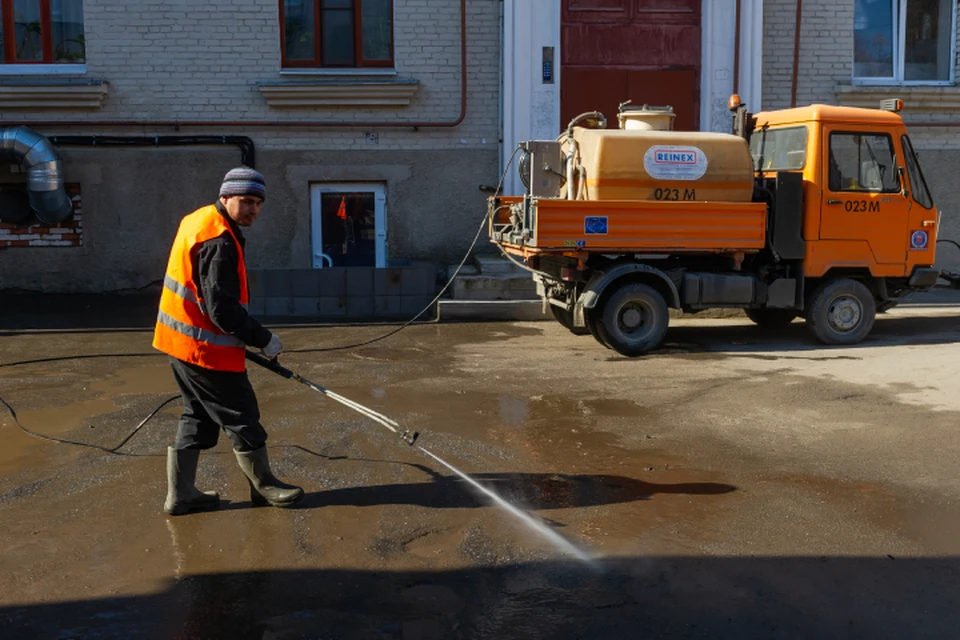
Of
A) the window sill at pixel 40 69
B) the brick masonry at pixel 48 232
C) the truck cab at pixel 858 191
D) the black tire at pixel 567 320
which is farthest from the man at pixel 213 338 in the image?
the window sill at pixel 40 69

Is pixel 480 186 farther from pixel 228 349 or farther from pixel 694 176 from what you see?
pixel 228 349

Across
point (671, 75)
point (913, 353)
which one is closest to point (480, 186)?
point (671, 75)

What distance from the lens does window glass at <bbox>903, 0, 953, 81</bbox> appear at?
14.5m

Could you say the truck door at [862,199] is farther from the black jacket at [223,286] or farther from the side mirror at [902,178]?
the black jacket at [223,286]

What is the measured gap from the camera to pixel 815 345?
1001 centimetres

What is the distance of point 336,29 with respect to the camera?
13.7m

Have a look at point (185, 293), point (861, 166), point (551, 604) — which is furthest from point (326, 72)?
point (551, 604)

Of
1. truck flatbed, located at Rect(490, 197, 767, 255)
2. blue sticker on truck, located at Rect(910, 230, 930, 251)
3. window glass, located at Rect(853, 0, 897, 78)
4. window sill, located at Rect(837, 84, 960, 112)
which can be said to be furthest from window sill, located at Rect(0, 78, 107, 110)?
window glass, located at Rect(853, 0, 897, 78)

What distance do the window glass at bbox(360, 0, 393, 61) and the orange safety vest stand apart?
30.4 ft

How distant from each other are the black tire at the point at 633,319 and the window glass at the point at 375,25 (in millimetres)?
5976

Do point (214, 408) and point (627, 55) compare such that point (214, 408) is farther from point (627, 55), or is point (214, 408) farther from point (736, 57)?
point (736, 57)

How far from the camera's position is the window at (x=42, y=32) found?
13422 millimetres

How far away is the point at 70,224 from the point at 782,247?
9206 mm

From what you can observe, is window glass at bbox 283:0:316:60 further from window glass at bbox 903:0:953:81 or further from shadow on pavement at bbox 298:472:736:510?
shadow on pavement at bbox 298:472:736:510
